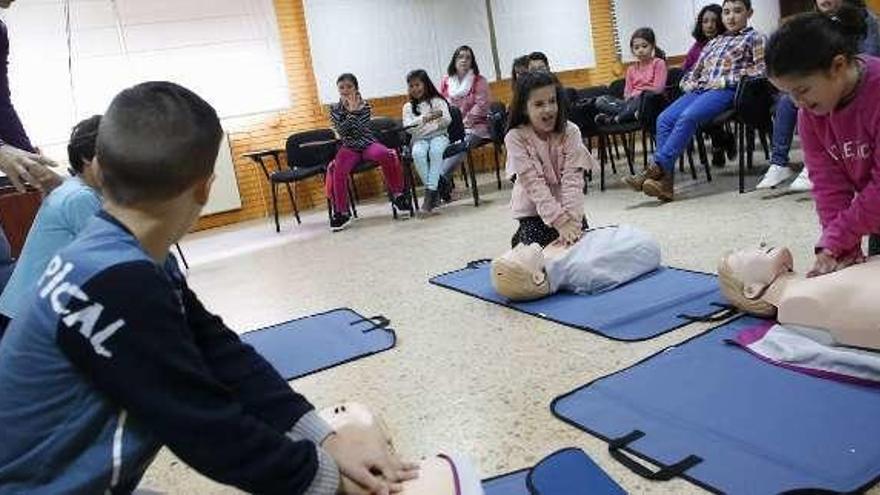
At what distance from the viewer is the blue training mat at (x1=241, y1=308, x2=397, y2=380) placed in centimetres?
216

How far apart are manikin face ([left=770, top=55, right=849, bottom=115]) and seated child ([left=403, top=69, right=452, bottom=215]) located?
3.53 m

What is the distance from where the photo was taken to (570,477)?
1.26m

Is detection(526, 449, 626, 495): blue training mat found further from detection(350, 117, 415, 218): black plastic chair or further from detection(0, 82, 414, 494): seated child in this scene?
detection(350, 117, 415, 218): black plastic chair

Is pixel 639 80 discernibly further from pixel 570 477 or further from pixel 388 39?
pixel 570 477

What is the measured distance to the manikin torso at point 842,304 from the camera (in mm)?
1494

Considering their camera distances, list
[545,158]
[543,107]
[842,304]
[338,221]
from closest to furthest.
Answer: [842,304] → [543,107] → [545,158] → [338,221]

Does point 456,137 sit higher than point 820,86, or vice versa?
point 820,86

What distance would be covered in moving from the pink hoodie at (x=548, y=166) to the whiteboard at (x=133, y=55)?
303cm

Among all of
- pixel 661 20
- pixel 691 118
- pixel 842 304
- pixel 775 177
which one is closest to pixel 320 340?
pixel 842 304

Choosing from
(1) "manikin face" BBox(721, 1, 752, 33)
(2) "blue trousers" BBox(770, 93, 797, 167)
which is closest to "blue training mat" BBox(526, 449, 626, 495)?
(2) "blue trousers" BBox(770, 93, 797, 167)

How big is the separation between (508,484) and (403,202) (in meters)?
3.95

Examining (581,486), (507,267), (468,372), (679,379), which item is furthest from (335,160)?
(581,486)

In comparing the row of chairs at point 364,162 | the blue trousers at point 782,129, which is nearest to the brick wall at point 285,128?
the row of chairs at point 364,162

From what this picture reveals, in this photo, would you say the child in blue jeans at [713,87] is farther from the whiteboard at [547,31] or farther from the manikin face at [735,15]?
the whiteboard at [547,31]
